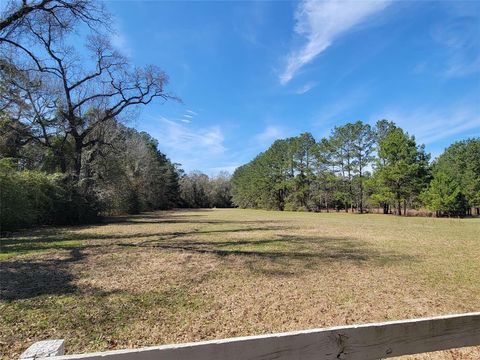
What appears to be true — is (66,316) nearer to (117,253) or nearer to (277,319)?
(277,319)

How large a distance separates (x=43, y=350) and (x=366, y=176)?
42329 mm

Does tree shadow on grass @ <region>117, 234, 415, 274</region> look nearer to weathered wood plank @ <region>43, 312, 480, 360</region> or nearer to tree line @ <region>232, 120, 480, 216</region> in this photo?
weathered wood plank @ <region>43, 312, 480, 360</region>

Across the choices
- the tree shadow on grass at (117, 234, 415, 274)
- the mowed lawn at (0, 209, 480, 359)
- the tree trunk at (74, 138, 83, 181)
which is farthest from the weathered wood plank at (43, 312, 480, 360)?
the tree trunk at (74, 138, 83, 181)

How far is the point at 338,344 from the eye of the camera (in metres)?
1.59

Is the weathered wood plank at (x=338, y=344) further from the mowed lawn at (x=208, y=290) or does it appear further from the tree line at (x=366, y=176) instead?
the tree line at (x=366, y=176)

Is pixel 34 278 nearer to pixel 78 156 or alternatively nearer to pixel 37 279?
pixel 37 279

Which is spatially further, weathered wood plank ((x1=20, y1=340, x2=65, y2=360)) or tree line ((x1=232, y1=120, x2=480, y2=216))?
tree line ((x1=232, y1=120, x2=480, y2=216))

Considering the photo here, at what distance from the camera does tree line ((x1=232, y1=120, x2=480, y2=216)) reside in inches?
1315

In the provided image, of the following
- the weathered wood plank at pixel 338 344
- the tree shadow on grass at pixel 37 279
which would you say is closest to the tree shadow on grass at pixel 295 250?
the tree shadow on grass at pixel 37 279

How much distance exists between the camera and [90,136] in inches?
896

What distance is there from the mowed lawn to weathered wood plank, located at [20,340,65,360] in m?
2.28

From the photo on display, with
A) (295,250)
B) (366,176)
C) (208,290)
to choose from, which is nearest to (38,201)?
(295,250)

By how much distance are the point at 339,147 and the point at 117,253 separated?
122 feet

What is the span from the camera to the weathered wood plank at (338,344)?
1.32 metres
